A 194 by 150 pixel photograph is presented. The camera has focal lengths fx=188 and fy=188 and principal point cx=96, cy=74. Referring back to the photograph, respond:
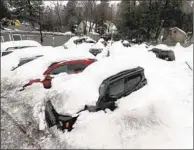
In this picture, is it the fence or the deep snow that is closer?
the deep snow

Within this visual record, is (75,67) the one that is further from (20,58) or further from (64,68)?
(20,58)

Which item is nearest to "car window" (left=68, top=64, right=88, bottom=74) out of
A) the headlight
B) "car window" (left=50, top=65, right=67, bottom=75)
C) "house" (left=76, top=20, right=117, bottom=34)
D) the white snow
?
"car window" (left=50, top=65, right=67, bottom=75)

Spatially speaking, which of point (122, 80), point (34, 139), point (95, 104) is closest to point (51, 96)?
point (34, 139)

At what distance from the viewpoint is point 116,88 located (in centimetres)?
511

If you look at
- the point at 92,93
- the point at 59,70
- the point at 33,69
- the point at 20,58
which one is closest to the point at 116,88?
the point at 92,93

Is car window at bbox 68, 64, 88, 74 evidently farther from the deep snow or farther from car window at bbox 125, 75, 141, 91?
car window at bbox 125, 75, 141, 91

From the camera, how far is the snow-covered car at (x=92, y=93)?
15.4 feet

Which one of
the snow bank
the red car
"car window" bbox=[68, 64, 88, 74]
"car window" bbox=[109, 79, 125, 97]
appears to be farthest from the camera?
"car window" bbox=[68, 64, 88, 74]

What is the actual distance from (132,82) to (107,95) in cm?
116

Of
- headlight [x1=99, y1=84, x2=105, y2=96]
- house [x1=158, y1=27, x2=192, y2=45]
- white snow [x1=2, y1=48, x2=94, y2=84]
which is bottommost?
house [x1=158, y1=27, x2=192, y2=45]

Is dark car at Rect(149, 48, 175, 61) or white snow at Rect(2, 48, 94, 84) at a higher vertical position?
white snow at Rect(2, 48, 94, 84)

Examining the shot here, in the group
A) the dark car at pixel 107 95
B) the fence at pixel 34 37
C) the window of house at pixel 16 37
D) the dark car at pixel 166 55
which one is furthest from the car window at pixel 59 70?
the window of house at pixel 16 37

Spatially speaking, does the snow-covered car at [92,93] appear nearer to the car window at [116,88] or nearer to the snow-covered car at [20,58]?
the car window at [116,88]

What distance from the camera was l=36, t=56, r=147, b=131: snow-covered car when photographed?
4.68 m
